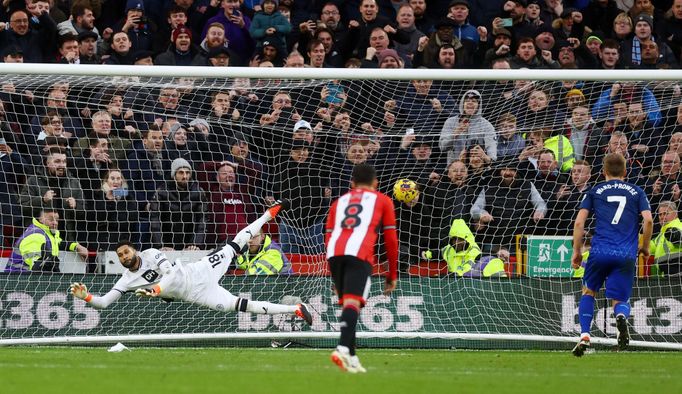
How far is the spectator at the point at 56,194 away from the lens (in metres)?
14.4

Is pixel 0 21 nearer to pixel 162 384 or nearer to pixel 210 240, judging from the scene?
pixel 210 240

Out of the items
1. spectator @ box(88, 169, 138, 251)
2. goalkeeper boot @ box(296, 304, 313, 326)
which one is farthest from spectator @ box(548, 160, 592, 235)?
spectator @ box(88, 169, 138, 251)

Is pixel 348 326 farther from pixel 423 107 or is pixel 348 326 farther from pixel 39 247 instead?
pixel 39 247

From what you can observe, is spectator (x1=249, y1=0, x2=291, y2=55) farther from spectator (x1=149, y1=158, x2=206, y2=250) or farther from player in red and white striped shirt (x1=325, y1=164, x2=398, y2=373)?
player in red and white striped shirt (x1=325, y1=164, x2=398, y2=373)

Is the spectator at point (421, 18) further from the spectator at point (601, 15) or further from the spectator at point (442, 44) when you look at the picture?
the spectator at point (601, 15)

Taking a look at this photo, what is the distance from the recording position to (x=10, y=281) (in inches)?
558

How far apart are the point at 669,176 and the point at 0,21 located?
952 centimetres

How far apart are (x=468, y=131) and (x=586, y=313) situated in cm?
313

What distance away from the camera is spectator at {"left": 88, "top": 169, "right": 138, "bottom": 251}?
14578 mm

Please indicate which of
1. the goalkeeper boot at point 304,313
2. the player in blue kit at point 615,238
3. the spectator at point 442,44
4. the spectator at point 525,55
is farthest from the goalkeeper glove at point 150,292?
the spectator at point 525,55

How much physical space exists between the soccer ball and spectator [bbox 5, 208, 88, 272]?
12.5ft

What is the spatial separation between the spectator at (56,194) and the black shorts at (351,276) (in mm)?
5113

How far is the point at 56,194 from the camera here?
14.5 metres

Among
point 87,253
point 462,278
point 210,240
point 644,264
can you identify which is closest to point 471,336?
point 462,278
